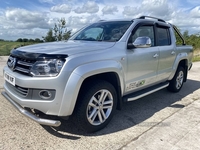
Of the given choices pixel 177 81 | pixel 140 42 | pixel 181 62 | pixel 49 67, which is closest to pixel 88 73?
pixel 49 67

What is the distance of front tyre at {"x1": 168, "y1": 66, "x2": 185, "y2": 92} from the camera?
5.18 m

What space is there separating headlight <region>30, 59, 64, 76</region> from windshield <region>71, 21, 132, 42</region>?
1354 millimetres

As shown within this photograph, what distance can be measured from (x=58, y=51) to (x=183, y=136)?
2301mm

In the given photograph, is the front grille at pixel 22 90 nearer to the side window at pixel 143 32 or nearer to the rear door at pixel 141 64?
the rear door at pixel 141 64

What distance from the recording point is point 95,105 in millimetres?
2877

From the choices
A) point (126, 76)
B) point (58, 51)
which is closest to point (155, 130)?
point (126, 76)

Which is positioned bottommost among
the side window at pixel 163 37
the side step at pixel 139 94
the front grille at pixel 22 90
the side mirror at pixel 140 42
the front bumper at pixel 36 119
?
the front bumper at pixel 36 119

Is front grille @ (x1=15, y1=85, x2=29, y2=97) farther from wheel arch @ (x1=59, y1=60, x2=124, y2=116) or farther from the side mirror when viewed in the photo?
the side mirror

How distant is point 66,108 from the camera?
8.14 feet

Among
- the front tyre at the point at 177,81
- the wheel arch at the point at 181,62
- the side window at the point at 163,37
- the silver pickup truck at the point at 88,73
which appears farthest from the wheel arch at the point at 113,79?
the front tyre at the point at 177,81

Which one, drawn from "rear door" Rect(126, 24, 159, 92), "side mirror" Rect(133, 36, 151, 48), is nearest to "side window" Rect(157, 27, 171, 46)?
"rear door" Rect(126, 24, 159, 92)

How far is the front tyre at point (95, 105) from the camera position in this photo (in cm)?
266

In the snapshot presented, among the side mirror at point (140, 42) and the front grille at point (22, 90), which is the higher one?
the side mirror at point (140, 42)

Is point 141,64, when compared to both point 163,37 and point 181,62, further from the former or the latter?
point 181,62
